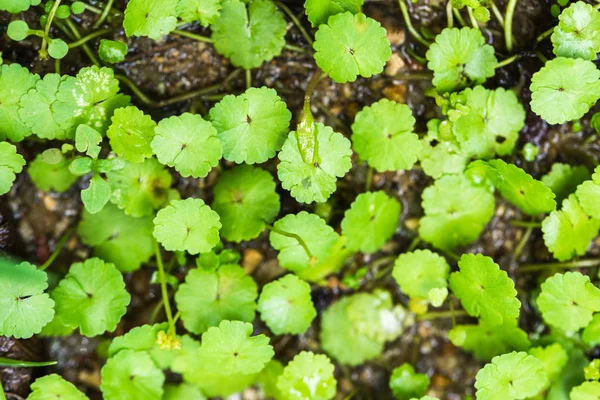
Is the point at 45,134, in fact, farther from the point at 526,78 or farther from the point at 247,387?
the point at 526,78

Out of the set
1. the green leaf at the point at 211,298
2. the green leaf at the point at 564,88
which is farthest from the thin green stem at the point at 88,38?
the green leaf at the point at 564,88

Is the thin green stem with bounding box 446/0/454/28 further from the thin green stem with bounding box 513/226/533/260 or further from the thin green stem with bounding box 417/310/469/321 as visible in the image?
the thin green stem with bounding box 417/310/469/321

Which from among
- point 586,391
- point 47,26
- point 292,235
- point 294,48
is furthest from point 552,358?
point 47,26

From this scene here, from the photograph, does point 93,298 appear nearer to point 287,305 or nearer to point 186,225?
point 186,225

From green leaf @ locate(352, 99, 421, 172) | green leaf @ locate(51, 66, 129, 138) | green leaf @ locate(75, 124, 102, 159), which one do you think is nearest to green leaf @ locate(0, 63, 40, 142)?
green leaf @ locate(51, 66, 129, 138)

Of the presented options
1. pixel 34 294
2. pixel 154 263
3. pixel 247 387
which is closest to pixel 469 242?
pixel 247 387

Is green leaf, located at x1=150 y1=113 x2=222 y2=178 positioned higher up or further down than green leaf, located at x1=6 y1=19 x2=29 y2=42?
further down

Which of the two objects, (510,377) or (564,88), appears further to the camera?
(510,377)
